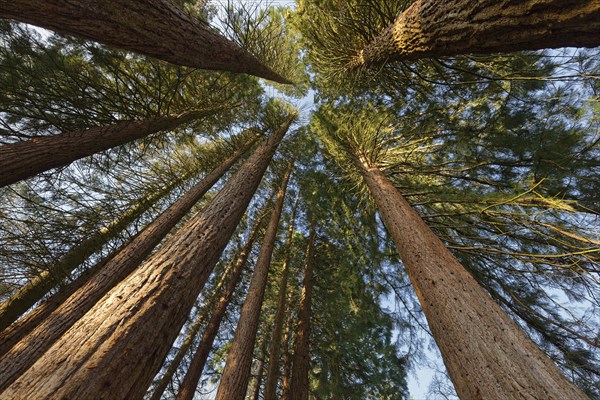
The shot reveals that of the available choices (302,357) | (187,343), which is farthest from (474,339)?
(187,343)

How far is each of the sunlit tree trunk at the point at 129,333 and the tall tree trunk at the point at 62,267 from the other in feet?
11.5

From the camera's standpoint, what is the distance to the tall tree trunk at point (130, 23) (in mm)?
1709

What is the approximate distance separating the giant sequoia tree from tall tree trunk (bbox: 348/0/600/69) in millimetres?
14

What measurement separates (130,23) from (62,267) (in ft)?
15.6

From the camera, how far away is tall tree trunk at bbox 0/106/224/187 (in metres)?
3.31

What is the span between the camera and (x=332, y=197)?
652 cm

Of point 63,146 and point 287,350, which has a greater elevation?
point 63,146

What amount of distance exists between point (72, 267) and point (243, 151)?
5412mm

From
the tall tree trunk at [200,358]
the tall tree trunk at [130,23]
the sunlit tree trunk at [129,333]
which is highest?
the tall tree trunk at [130,23]

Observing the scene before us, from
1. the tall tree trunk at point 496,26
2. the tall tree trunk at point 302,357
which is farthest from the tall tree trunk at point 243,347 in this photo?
the tall tree trunk at point 496,26

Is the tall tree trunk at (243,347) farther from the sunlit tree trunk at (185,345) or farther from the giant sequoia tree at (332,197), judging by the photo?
the sunlit tree trunk at (185,345)

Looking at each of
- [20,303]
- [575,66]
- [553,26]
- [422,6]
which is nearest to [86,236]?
[20,303]

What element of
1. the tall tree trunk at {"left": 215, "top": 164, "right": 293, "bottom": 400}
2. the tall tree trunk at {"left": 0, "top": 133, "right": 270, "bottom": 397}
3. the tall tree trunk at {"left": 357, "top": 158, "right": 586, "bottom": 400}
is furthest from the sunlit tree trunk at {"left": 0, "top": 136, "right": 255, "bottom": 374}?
the tall tree trunk at {"left": 357, "top": 158, "right": 586, "bottom": 400}

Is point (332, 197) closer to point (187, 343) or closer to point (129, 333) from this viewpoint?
point (129, 333)
